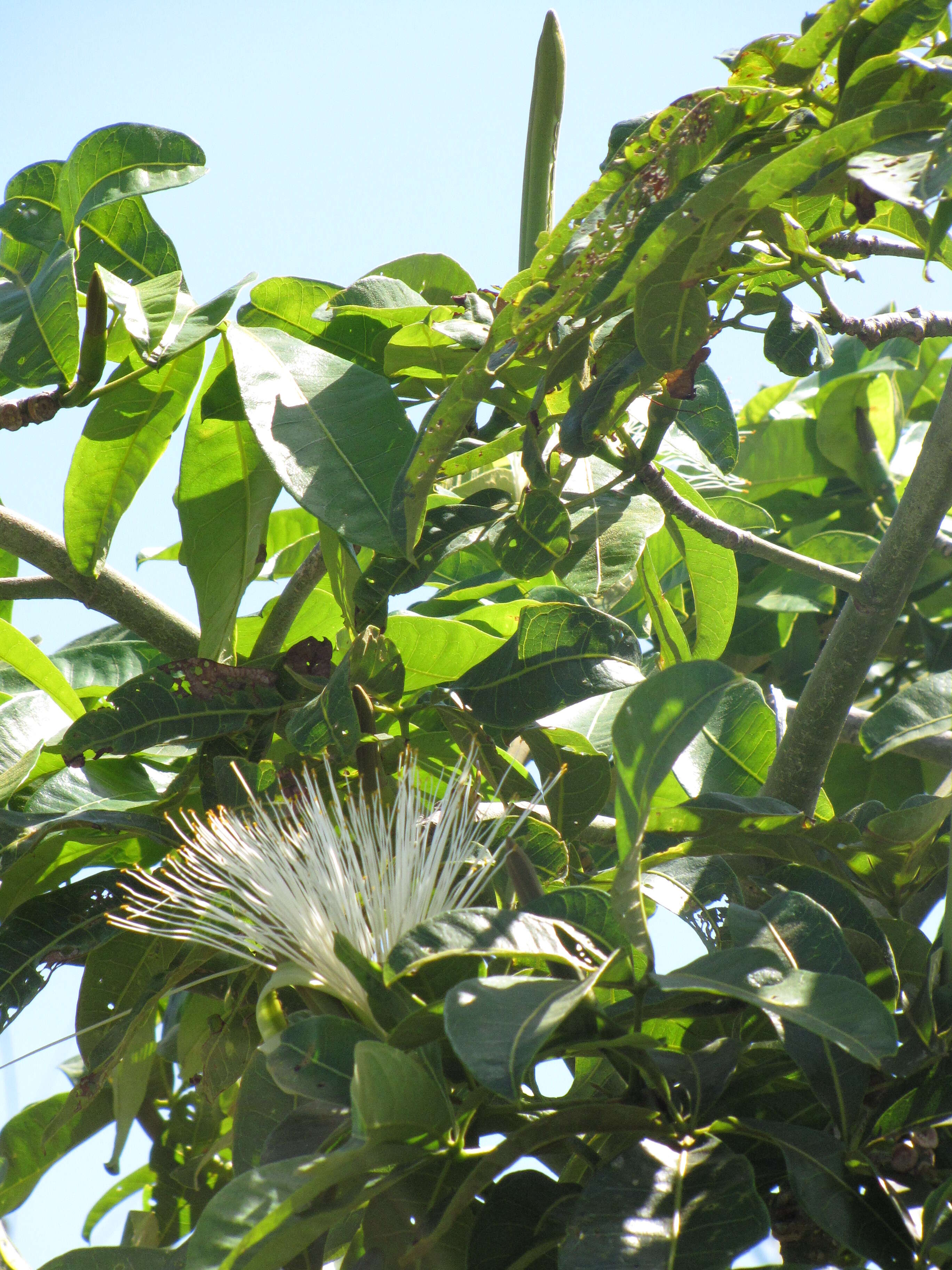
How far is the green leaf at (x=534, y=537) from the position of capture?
2.64ft

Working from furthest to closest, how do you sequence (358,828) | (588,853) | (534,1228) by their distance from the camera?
1. (588,853)
2. (358,828)
3. (534,1228)

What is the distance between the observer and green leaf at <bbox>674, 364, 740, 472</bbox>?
0.98 m

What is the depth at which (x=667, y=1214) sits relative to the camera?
540 mm

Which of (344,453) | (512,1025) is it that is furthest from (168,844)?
(512,1025)

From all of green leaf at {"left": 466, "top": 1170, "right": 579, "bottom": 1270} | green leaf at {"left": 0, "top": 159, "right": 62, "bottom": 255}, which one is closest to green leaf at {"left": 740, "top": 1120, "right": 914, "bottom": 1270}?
green leaf at {"left": 466, "top": 1170, "right": 579, "bottom": 1270}

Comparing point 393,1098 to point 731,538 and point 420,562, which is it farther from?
point 731,538

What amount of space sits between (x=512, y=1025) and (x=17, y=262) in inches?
31.4

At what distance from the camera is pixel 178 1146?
1.17 m

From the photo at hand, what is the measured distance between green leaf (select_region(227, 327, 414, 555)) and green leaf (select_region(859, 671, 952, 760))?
12.8 inches

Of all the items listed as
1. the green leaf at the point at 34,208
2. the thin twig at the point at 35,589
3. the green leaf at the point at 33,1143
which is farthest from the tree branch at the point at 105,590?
the green leaf at the point at 33,1143

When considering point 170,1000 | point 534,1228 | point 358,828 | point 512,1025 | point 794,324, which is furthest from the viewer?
point 170,1000

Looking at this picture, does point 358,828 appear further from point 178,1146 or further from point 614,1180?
point 178,1146

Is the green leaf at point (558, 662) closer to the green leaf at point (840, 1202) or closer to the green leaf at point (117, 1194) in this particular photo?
the green leaf at point (840, 1202)

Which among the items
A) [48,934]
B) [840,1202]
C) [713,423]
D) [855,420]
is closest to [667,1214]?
[840,1202]
